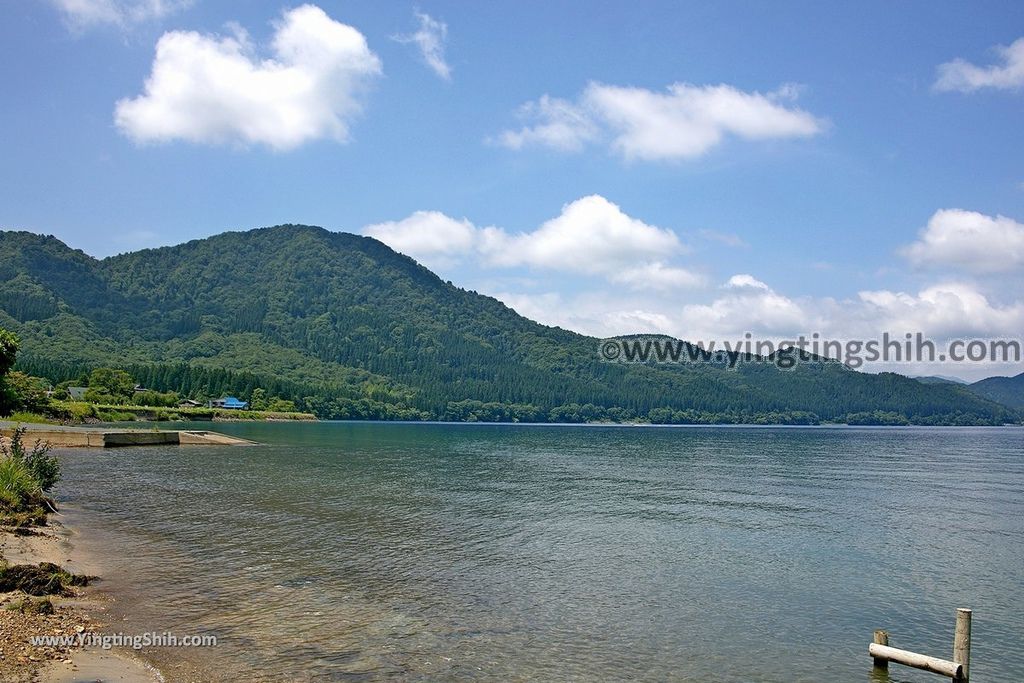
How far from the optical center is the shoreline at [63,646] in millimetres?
14117

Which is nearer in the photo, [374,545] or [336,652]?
[336,652]

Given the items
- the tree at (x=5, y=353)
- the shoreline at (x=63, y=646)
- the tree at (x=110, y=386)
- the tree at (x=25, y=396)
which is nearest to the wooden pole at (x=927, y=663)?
the shoreline at (x=63, y=646)

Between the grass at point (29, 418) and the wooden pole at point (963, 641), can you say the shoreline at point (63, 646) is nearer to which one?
the wooden pole at point (963, 641)

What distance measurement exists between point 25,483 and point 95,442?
5313 centimetres

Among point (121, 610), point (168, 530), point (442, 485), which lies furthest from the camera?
point (442, 485)

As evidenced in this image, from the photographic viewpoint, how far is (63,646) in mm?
15875

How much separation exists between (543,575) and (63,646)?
55.5 ft

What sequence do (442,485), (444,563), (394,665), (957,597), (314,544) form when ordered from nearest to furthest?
(394,665) < (957,597) < (444,563) < (314,544) < (442,485)

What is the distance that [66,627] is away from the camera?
1758 cm

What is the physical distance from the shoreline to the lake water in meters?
0.81

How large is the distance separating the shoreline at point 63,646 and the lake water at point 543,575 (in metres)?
0.81

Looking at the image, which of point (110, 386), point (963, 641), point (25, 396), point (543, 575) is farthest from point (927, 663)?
point (110, 386)

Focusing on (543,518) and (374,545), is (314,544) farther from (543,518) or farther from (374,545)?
(543,518)

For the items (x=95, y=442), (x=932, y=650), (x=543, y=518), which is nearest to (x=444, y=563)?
(x=543, y=518)
